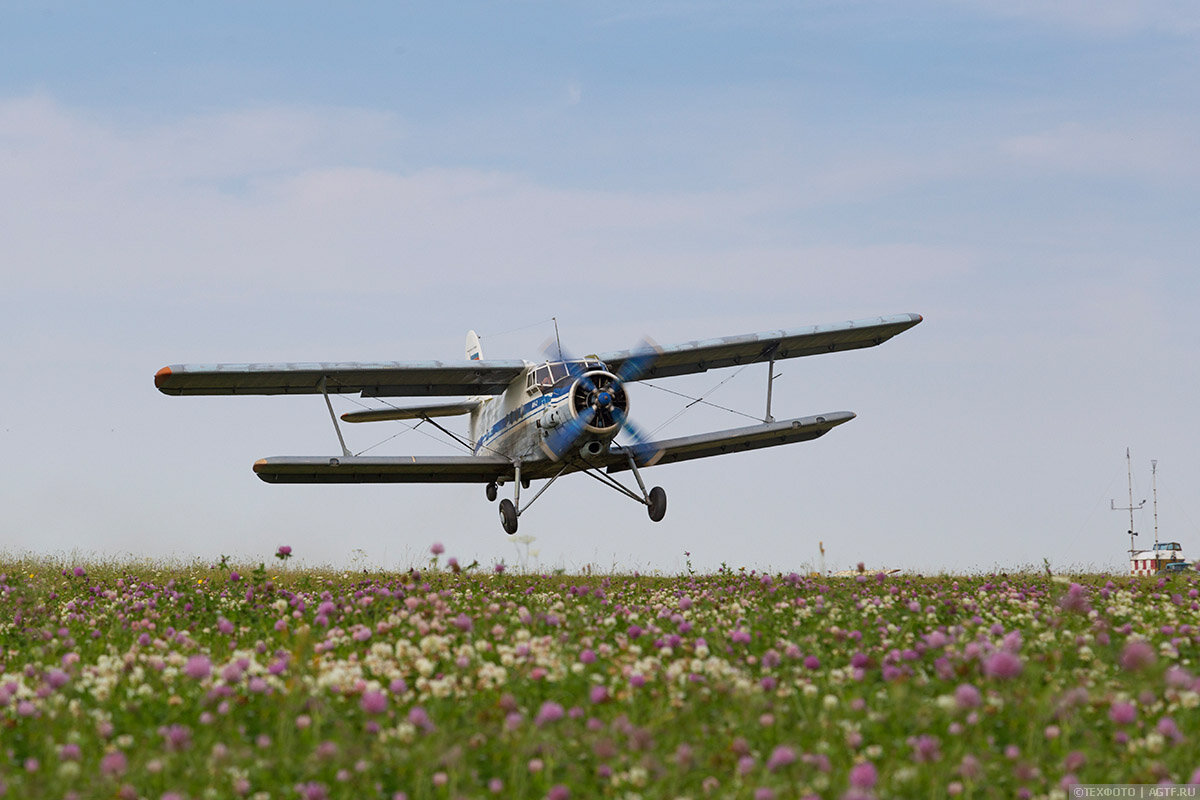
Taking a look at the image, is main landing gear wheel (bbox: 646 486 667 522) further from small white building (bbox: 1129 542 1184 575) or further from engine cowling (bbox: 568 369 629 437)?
small white building (bbox: 1129 542 1184 575)

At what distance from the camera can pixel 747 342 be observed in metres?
27.5

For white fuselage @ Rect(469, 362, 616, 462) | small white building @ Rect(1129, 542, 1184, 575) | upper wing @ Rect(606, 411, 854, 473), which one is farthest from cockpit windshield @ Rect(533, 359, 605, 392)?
small white building @ Rect(1129, 542, 1184, 575)

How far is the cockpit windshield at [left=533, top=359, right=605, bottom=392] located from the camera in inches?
1026

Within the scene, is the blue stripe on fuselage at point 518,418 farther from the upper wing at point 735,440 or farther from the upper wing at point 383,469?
the upper wing at point 735,440

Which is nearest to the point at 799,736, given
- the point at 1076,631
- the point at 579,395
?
the point at 1076,631

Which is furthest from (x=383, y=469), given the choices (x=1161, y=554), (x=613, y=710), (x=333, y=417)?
(x=1161, y=554)

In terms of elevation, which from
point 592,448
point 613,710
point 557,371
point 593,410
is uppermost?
point 557,371

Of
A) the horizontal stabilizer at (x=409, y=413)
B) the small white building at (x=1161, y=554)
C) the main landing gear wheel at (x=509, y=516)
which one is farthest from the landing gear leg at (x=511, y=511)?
the small white building at (x=1161, y=554)

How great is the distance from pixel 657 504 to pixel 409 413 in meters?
9.96

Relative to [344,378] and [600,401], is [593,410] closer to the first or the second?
[600,401]

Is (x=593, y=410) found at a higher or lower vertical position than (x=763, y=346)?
lower

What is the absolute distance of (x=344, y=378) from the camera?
26.1m

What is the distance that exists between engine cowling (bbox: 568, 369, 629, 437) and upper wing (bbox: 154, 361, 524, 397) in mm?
2395

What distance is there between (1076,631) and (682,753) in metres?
6.08
